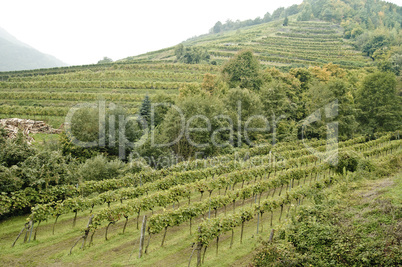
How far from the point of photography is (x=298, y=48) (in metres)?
103

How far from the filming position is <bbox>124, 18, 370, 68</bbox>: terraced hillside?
86.3 meters

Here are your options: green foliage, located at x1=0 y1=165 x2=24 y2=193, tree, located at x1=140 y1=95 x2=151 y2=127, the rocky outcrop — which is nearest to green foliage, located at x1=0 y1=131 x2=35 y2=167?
green foliage, located at x1=0 y1=165 x2=24 y2=193

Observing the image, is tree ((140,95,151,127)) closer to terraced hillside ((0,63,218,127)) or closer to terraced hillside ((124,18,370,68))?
terraced hillside ((0,63,218,127))

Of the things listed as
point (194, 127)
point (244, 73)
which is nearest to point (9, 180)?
point (194, 127)

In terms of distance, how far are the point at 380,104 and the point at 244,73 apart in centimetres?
2243

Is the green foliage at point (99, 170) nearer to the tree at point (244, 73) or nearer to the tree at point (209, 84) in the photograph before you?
the tree at point (209, 84)

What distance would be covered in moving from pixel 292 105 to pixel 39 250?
135 feet

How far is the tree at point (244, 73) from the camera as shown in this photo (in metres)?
50.0

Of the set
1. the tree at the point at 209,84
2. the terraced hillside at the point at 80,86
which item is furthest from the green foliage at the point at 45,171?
the tree at the point at 209,84

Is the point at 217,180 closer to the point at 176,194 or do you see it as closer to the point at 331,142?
the point at 176,194

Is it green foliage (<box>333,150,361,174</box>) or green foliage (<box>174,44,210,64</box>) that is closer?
green foliage (<box>333,150,361,174</box>)

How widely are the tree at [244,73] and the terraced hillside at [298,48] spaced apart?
1015 inches

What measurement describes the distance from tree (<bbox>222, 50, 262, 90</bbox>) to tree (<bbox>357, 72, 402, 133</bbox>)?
57.6 ft

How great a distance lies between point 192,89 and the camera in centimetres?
4381
